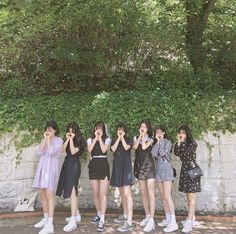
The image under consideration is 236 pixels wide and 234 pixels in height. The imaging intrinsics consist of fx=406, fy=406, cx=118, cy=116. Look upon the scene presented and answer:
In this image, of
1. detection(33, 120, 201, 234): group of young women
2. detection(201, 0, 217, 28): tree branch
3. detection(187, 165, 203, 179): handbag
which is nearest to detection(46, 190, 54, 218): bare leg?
detection(33, 120, 201, 234): group of young women

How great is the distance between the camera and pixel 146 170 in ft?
24.2

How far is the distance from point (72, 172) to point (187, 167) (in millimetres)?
2089

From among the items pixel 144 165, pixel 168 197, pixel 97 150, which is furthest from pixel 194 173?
pixel 97 150

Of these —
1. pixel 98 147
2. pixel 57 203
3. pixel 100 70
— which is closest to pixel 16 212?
pixel 57 203

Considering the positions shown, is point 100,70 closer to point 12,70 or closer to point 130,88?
point 130,88

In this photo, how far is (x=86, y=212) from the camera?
8305 mm

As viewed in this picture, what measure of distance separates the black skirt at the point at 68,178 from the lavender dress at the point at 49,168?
0.47 ft

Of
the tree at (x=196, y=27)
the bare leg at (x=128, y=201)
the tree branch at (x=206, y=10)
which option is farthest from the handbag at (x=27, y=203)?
the tree branch at (x=206, y=10)

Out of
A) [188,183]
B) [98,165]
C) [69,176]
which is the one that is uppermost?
[98,165]

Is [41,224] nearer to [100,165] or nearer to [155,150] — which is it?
[100,165]

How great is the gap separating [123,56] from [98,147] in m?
2.79

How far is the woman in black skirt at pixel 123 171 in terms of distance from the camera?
289 inches

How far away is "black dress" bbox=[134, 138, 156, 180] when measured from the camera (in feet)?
24.2

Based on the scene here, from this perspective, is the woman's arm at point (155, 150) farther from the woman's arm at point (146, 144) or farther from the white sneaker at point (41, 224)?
the white sneaker at point (41, 224)
